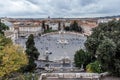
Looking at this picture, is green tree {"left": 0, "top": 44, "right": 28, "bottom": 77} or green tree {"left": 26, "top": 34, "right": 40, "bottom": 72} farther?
green tree {"left": 26, "top": 34, "right": 40, "bottom": 72}

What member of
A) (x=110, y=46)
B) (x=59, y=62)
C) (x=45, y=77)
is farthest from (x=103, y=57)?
(x=59, y=62)

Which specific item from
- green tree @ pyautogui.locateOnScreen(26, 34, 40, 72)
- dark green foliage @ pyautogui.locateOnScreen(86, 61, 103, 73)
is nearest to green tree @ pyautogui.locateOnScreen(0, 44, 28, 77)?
green tree @ pyautogui.locateOnScreen(26, 34, 40, 72)

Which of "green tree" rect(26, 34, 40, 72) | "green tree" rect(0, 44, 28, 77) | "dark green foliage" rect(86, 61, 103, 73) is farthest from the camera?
"green tree" rect(26, 34, 40, 72)

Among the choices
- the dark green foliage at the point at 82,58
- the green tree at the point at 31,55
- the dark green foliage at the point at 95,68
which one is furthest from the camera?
the dark green foliage at the point at 82,58

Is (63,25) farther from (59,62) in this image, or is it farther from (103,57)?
(103,57)

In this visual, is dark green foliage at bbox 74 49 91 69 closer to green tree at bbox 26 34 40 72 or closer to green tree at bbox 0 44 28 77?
green tree at bbox 26 34 40 72

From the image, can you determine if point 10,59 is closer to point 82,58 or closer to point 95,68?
point 95,68

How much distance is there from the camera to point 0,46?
3447 centimetres

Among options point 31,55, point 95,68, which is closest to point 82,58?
point 31,55

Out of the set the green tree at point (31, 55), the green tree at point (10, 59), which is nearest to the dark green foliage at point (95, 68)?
the green tree at point (10, 59)

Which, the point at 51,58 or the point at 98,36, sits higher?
the point at 98,36

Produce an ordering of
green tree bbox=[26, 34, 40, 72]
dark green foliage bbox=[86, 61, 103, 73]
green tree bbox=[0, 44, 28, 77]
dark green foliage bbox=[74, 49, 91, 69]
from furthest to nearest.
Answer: dark green foliage bbox=[74, 49, 91, 69]
green tree bbox=[26, 34, 40, 72]
dark green foliage bbox=[86, 61, 103, 73]
green tree bbox=[0, 44, 28, 77]

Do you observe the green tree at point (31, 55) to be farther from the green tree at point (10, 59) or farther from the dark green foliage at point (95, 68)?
the dark green foliage at point (95, 68)

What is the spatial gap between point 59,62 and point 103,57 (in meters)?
35.5
